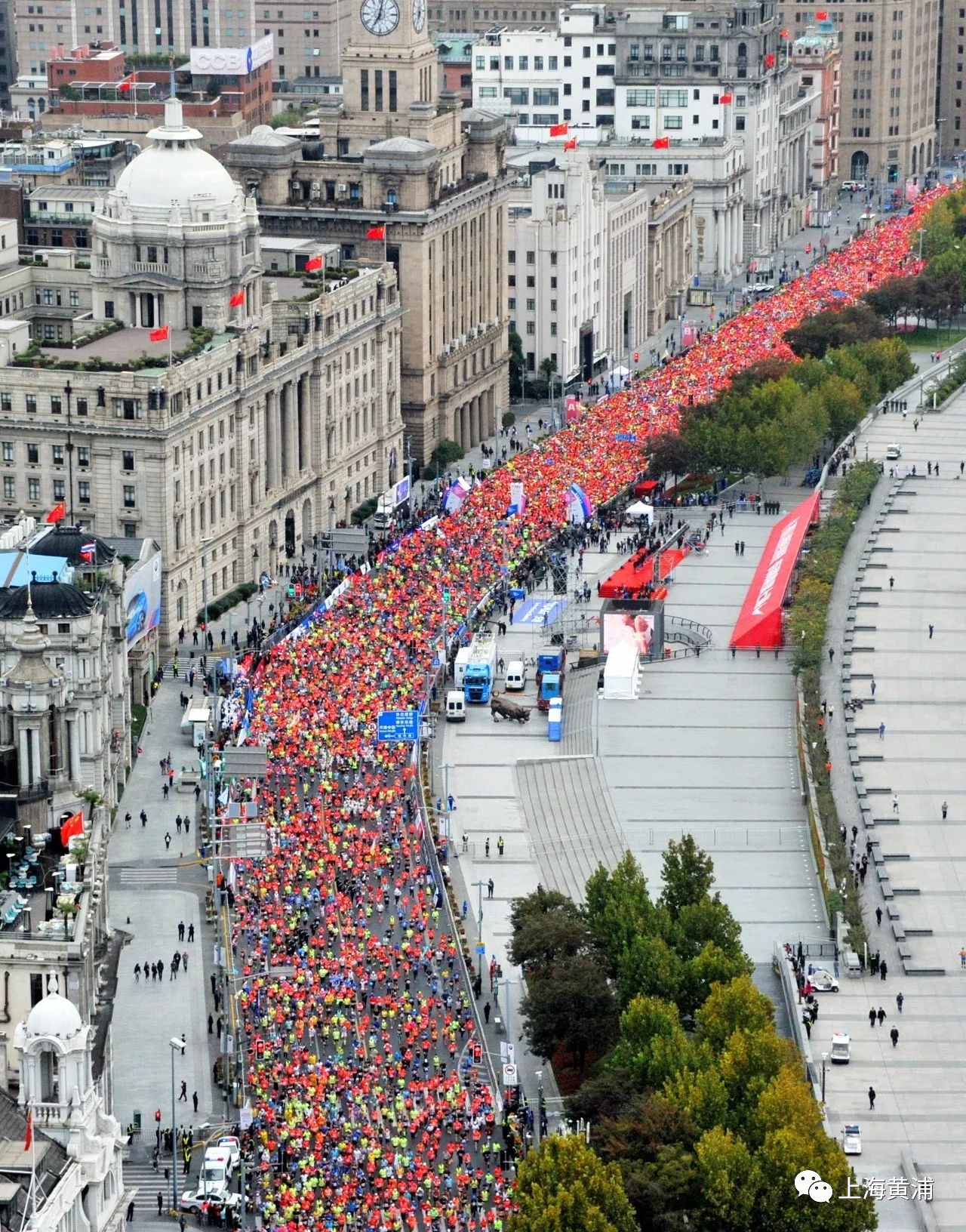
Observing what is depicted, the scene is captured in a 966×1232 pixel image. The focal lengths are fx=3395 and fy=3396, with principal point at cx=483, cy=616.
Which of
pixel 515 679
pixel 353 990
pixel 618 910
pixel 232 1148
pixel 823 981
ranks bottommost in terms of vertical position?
pixel 232 1148

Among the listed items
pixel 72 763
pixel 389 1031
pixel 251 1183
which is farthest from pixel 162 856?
pixel 251 1183

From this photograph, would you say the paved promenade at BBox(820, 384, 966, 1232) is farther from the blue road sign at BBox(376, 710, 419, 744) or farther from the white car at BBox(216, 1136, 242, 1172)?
the white car at BBox(216, 1136, 242, 1172)

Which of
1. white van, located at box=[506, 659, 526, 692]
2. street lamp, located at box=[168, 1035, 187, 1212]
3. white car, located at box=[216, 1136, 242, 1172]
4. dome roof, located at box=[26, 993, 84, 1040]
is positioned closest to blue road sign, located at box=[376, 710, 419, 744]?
white van, located at box=[506, 659, 526, 692]

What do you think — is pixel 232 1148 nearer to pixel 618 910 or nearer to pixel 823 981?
pixel 618 910

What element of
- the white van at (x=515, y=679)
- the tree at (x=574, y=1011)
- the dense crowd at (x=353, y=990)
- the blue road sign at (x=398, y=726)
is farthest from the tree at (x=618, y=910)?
the white van at (x=515, y=679)

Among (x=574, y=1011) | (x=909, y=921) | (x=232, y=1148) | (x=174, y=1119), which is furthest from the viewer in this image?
(x=909, y=921)

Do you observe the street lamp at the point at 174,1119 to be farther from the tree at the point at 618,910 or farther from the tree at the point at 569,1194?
the tree at the point at 618,910

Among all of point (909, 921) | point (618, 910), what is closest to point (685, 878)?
point (618, 910)
